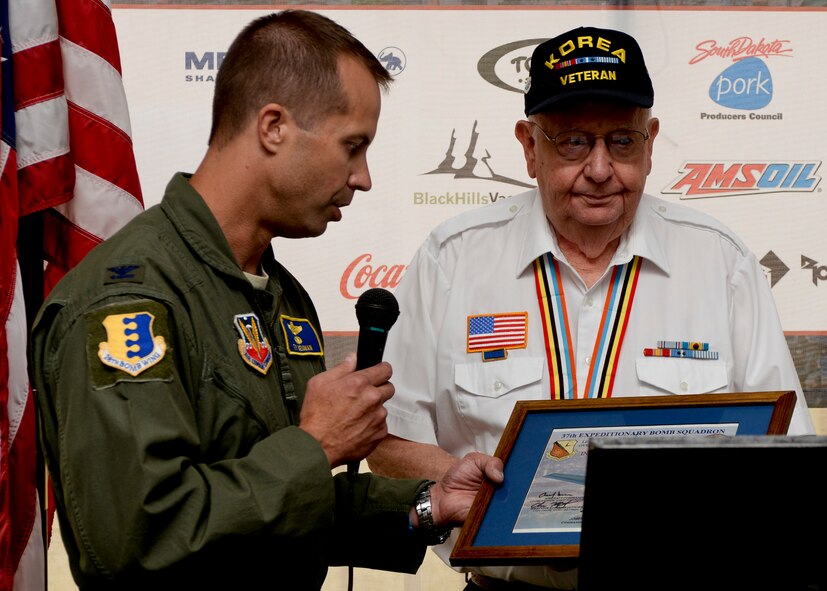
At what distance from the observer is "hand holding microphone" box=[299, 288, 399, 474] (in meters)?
1.50

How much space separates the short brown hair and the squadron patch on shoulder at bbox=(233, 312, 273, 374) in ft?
0.99

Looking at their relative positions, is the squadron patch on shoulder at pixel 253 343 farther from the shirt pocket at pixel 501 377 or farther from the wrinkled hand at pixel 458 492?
the shirt pocket at pixel 501 377

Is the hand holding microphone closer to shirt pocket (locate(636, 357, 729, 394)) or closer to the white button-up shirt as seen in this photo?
the white button-up shirt

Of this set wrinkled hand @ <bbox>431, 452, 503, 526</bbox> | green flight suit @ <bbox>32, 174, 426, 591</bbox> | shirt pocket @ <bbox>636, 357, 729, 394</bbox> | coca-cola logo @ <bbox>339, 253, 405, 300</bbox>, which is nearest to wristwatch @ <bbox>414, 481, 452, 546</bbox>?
wrinkled hand @ <bbox>431, 452, 503, 526</bbox>

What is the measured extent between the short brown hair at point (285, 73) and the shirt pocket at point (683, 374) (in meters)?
0.86

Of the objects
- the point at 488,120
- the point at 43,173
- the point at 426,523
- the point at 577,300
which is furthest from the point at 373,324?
the point at 488,120

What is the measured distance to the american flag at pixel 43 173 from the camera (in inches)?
95.7

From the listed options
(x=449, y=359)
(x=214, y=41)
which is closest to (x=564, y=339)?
(x=449, y=359)

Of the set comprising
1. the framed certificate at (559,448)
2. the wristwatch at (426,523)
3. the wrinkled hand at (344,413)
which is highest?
the wrinkled hand at (344,413)

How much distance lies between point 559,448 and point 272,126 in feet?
2.37

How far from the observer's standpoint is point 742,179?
3.33m

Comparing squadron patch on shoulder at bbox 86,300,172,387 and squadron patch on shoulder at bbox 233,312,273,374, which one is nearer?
squadron patch on shoulder at bbox 86,300,172,387

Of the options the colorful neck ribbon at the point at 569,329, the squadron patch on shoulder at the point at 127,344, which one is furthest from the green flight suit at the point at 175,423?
the colorful neck ribbon at the point at 569,329

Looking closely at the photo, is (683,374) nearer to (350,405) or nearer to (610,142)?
(610,142)
